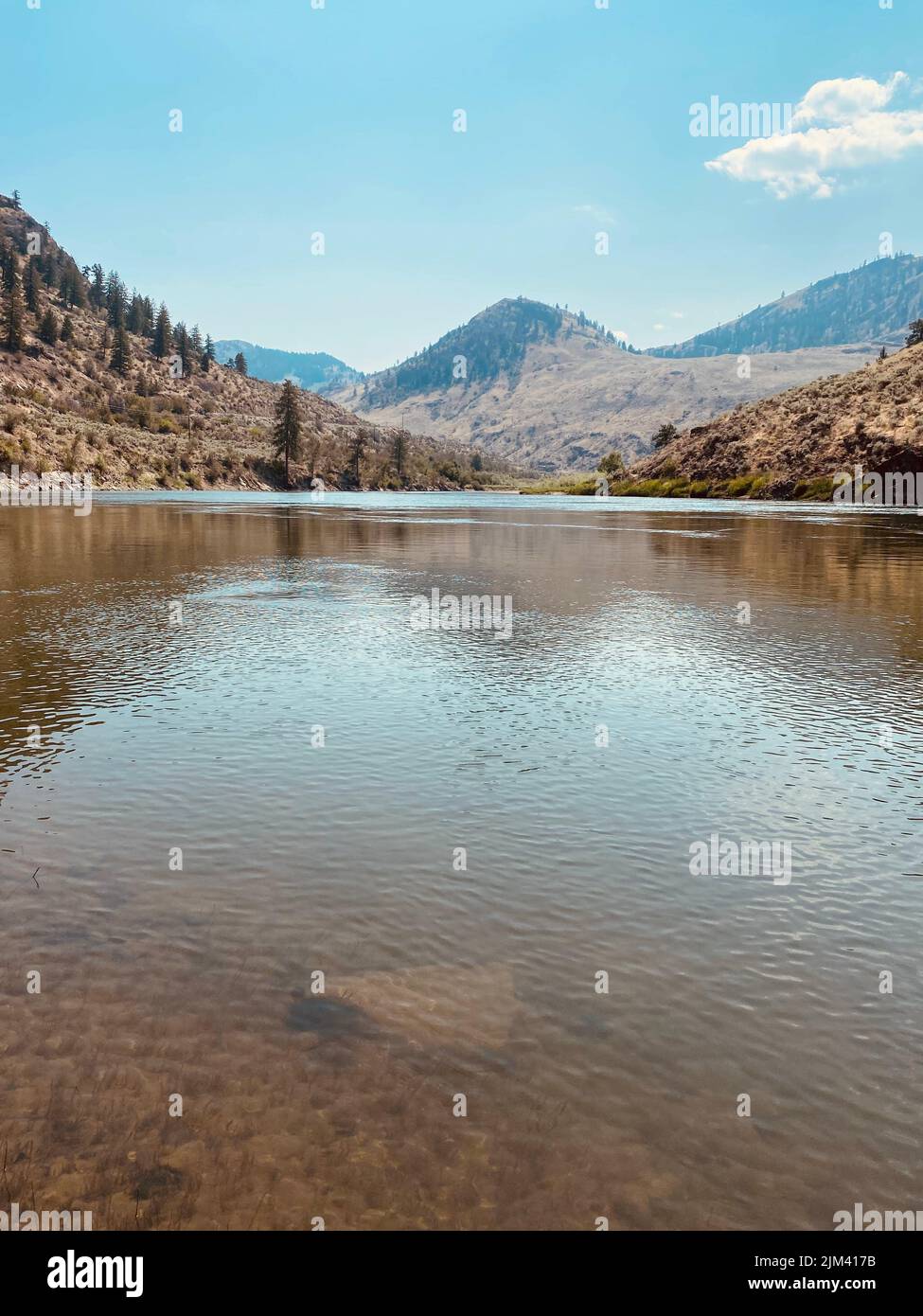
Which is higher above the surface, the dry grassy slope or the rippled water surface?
the dry grassy slope

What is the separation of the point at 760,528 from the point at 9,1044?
8463 centimetres

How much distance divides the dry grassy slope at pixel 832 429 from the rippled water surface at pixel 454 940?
148254 mm

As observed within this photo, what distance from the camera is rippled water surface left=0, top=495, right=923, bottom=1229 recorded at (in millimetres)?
6109

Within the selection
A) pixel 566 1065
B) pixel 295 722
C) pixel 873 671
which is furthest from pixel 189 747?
pixel 873 671

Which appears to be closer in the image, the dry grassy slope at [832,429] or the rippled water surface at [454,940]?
the rippled water surface at [454,940]

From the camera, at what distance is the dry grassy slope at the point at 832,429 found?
152 metres

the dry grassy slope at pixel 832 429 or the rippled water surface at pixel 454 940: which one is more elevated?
the dry grassy slope at pixel 832 429

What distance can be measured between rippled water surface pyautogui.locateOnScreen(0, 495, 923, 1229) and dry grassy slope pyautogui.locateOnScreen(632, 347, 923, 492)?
148254 millimetres

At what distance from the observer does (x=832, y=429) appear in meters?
167

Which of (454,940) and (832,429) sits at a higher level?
(832,429)

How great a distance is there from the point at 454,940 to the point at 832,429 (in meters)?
180

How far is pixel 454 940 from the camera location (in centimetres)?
930

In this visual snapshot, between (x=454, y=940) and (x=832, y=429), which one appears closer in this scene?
(x=454, y=940)
